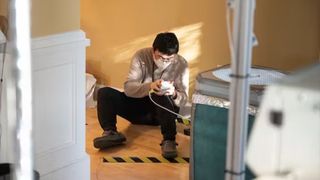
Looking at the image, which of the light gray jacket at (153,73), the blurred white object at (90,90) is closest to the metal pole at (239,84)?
the light gray jacket at (153,73)

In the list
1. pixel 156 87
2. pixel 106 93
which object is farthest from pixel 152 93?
pixel 106 93

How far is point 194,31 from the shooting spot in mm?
3855

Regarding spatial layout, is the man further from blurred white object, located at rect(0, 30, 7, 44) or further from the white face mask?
blurred white object, located at rect(0, 30, 7, 44)

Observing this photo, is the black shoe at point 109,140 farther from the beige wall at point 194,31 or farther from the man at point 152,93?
the beige wall at point 194,31

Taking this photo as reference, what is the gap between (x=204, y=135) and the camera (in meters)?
2.38

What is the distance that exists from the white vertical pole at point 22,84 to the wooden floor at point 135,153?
5.83ft

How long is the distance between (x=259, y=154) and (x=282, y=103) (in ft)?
0.53

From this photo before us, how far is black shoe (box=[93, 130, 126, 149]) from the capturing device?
3.40 m

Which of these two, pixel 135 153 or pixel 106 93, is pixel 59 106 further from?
pixel 106 93

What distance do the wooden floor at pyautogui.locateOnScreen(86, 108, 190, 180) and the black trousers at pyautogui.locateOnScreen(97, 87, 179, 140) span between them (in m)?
0.09

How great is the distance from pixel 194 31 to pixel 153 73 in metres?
0.45

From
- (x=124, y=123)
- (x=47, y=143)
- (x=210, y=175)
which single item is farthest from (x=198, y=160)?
(x=124, y=123)

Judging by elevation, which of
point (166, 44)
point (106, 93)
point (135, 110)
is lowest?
point (135, 110)

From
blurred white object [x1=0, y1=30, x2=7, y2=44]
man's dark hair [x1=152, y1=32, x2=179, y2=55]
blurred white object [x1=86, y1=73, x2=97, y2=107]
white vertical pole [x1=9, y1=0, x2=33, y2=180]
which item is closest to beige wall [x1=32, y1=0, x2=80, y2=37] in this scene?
blurred white object [x1=0, y1=30, x2=7, y2=44]
